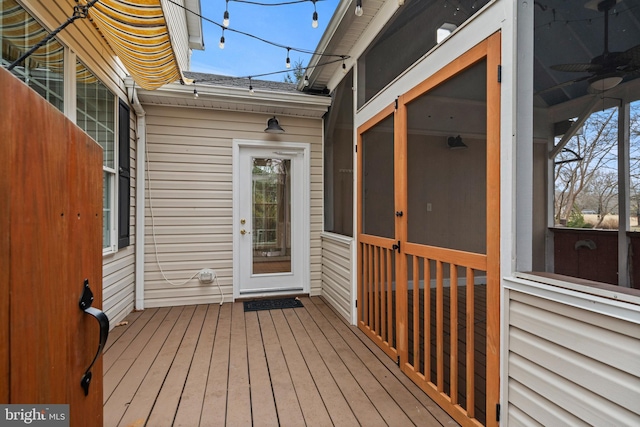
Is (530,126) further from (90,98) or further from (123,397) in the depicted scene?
(90,98)

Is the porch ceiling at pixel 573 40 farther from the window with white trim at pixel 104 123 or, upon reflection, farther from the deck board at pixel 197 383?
the window with white trim at pixel 104 123

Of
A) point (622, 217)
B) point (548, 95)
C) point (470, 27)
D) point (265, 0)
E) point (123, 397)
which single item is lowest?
point (123, 397)

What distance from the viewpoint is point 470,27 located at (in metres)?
1.62

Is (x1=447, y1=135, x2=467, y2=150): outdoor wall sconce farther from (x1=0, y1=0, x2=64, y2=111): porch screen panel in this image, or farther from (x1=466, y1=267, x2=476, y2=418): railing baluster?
(x1=0, y1=0, x2=64, y2=111): porch screen panel

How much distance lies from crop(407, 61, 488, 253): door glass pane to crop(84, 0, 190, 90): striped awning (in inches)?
70.9

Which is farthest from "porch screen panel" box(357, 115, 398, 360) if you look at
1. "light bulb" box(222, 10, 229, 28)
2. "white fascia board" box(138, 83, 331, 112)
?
"light bulb" box(222, 10, 229, 28)

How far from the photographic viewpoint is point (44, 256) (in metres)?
0.73

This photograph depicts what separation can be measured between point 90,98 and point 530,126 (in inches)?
129

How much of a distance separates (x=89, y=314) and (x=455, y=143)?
200cm

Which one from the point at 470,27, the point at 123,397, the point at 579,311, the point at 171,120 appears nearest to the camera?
the point at 579,311

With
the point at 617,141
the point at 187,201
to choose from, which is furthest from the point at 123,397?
the point at 617,141

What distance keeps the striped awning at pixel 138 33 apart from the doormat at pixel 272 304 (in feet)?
8.85

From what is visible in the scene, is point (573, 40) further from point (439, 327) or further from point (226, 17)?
point (226, 17)

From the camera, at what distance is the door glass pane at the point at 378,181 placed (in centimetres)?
249
